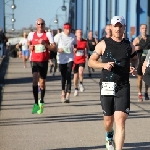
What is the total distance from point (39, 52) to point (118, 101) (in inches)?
204

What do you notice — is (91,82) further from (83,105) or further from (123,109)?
(123,109)

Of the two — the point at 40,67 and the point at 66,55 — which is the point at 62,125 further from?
the point at 66,55

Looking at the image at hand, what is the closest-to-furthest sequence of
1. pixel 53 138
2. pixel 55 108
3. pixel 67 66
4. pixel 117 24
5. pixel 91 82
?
pixel 117 24 < pixel 53 138 < pixel 55 108 < pixel 67 66 < pixel 91 82

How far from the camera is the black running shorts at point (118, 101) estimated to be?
27.0 feet

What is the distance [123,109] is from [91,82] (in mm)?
15102

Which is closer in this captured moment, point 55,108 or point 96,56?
point 96,56

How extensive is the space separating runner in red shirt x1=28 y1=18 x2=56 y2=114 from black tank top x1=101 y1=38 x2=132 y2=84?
187 inches

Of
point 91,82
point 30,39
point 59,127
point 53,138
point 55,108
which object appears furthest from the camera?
point 91,82

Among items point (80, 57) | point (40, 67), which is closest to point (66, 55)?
point (40, 67)

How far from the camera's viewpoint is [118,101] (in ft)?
27.2

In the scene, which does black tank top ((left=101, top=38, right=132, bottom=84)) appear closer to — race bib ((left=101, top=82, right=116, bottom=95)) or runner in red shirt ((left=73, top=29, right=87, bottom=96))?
race bib ((left=101, top=82, right=116, bottom=95))

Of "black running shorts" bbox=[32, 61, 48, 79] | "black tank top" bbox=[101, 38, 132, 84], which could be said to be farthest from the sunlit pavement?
"black tank top" bbox=[101, 38, 132, 84]

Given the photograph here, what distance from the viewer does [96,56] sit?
8.47m

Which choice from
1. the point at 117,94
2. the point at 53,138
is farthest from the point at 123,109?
the point at 53,138
